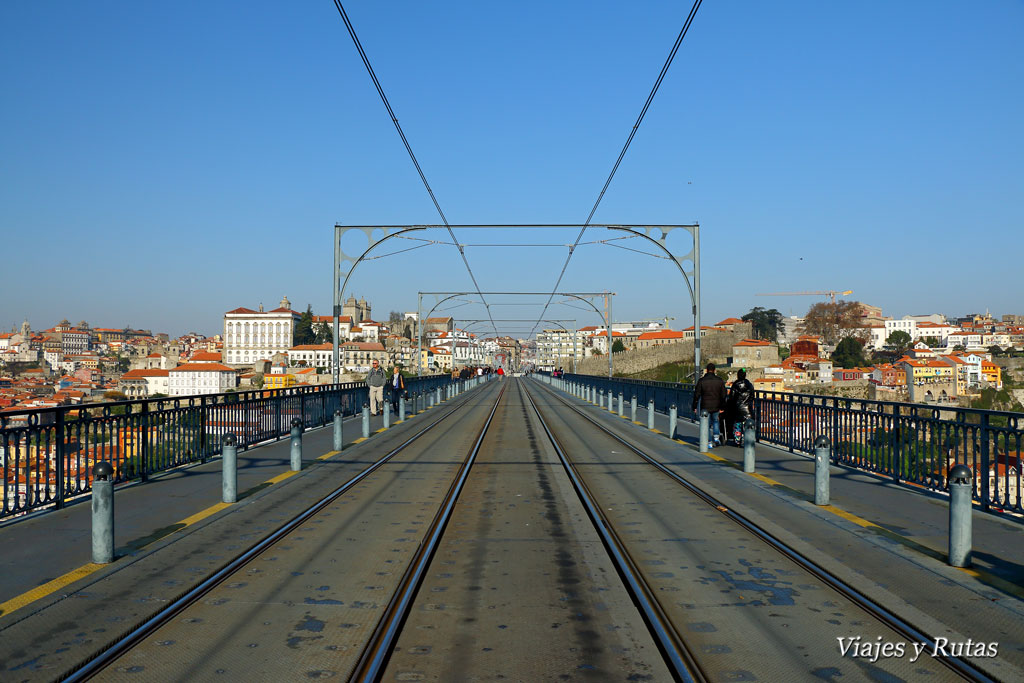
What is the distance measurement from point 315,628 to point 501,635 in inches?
50.0

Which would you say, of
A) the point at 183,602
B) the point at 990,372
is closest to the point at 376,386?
the point at 183,602

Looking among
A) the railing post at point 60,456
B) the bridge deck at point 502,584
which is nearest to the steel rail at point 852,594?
the bridge deck at point 502,584

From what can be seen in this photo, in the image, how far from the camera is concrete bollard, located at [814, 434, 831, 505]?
10.6 metres

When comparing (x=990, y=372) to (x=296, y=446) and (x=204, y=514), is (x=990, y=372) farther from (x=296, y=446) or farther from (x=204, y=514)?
(x=204, y=514)

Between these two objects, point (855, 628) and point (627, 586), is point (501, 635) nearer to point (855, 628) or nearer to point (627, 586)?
point (627, 586)

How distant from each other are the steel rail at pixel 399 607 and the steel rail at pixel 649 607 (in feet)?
5.59

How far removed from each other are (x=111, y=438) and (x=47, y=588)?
5.34 metres

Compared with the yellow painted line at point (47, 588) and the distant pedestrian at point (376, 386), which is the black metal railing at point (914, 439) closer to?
the yellow painted line at point (47, 588)

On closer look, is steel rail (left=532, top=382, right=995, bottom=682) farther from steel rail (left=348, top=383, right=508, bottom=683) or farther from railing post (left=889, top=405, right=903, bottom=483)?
steel rail (left=348, top=383, right=508, bottom=683)

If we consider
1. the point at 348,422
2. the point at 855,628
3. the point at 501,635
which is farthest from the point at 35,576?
the point at 348,422

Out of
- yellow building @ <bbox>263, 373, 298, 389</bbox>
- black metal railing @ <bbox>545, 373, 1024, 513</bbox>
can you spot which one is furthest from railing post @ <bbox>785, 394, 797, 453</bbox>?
yellow building @ <bbox>263, 373, 298, 389</bbox>

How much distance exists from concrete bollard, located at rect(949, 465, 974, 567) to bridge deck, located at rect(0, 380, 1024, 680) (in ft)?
0.53

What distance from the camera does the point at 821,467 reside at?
10727 millimetres

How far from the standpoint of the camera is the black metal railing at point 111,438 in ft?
31.7
